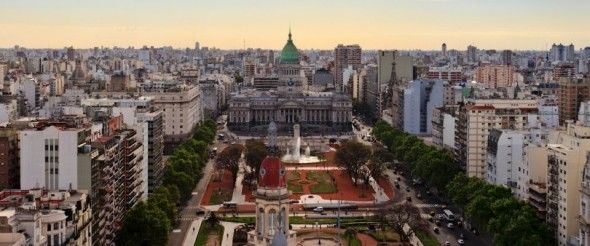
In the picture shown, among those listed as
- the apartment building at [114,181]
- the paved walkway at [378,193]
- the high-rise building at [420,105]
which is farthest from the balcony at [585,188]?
the high-rise building at [420,105]

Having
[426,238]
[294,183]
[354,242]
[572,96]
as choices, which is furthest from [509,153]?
[572,96]

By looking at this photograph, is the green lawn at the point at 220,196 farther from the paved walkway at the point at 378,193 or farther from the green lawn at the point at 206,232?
the paved walkway at the point at 378,193

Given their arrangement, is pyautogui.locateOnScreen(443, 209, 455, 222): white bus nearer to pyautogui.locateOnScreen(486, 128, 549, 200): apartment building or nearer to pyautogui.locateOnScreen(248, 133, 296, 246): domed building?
pyautogui.locateOnScreen(486, 128, 549, 200): apartment building

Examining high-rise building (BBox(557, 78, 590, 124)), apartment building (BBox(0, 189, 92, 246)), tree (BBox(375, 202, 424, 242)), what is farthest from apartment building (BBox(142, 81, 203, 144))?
apartment building (BBox(0, 189, 92, 246))

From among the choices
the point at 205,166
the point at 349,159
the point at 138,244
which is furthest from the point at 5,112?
the point at 138,244

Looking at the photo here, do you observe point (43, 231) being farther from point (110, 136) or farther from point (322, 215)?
point (322, 215)

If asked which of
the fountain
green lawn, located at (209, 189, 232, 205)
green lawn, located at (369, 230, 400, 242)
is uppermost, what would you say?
the fountain
